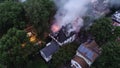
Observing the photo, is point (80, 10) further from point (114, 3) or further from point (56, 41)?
point (56, 41)

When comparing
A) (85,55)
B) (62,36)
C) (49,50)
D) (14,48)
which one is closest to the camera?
(14,48)

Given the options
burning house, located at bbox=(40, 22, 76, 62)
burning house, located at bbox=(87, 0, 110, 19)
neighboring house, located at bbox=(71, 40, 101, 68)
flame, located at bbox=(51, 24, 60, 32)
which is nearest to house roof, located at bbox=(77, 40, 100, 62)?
neighboring house, located at bbox=(71, 40, 101, 68)

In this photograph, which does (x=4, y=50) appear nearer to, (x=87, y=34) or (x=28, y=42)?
(x=28, y=42)

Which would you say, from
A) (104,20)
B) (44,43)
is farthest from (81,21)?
(44,43)

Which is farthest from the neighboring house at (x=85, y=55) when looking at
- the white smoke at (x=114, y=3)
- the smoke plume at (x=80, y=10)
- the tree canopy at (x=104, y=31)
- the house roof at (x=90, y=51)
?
the white smoke at (x=114, y=3)

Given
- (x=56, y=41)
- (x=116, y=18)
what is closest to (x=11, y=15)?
(x=56, y=41)
